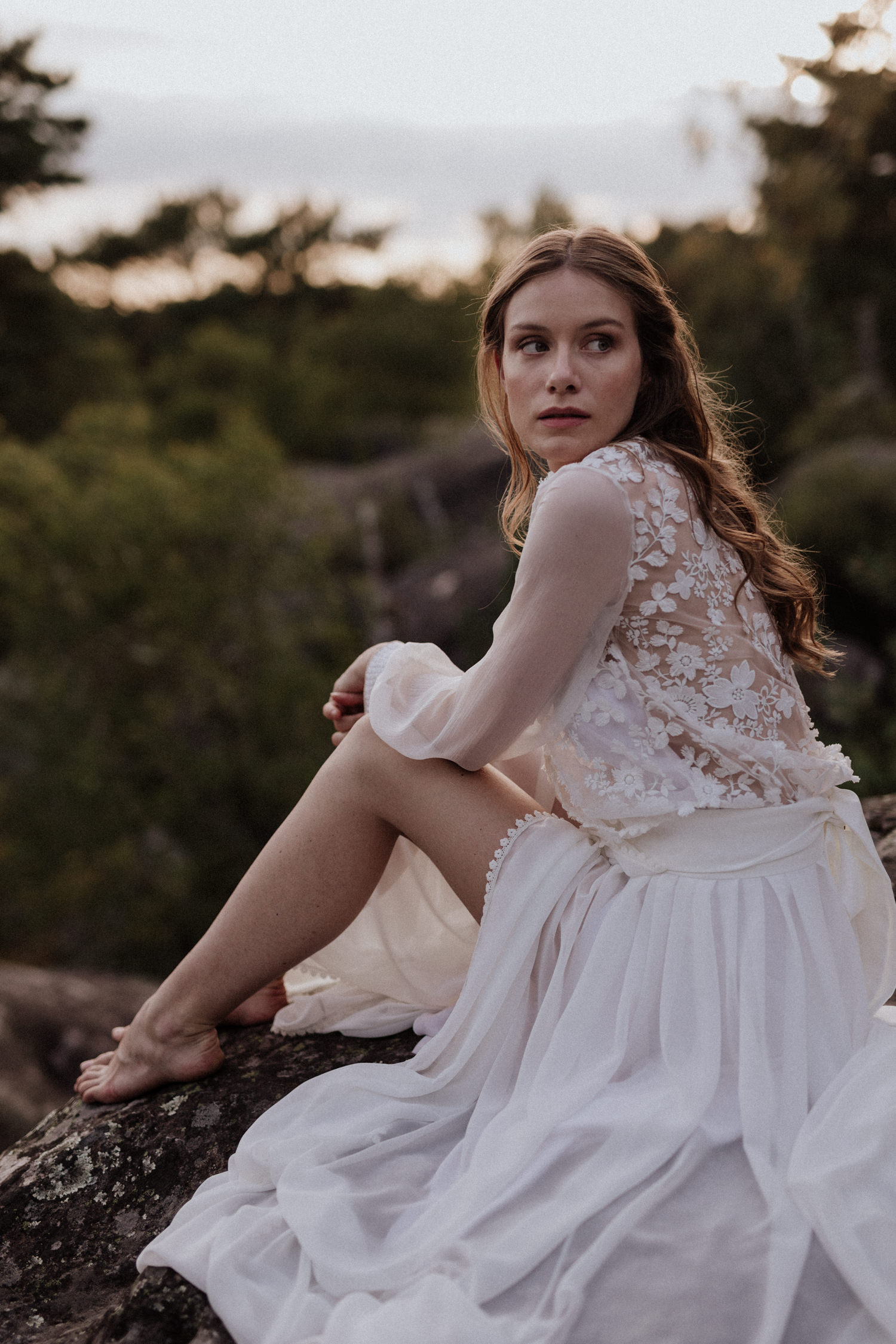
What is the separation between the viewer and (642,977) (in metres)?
1.78

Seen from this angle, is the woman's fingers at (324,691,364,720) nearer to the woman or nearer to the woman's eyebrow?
the woman

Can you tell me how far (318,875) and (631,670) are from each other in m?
0.71

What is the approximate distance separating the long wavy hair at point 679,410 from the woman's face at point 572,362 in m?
0.03

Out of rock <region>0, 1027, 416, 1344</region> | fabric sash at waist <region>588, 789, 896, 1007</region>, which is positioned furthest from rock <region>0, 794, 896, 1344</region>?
fabric sash at waist <region>588, 789, 896, 1007</region>

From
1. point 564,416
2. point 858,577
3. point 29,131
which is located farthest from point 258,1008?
point 29,131

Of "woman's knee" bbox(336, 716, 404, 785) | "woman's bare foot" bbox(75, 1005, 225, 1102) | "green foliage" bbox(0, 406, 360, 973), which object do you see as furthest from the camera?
"green foliage" bbox(0, 406, 360, 973)

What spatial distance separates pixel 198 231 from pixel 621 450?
3101cm

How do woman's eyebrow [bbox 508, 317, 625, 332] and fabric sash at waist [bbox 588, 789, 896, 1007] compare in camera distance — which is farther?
woman's eyebrow [bbox 508, 317, 625, 332]

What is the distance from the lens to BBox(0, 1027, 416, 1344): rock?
191 cm

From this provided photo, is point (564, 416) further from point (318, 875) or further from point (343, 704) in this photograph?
point (318, 875)

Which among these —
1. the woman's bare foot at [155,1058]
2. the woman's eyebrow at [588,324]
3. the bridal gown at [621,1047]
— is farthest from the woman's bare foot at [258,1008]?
the woman's eyebrow at [588,324]

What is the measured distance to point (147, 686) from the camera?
26.3ft

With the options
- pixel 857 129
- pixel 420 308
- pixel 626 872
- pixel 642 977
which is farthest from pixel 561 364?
pixel 420 308

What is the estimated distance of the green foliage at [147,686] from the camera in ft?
25.4
